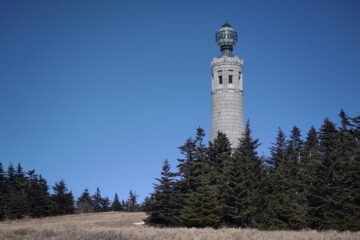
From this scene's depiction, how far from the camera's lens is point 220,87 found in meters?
98.9

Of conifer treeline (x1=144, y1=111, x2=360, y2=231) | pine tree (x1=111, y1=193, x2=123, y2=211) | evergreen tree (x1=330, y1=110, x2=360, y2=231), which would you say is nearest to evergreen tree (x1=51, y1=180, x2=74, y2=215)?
pine tree (x1=111, y1=193, x2=123, y2=211)

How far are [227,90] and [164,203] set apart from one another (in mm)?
53713

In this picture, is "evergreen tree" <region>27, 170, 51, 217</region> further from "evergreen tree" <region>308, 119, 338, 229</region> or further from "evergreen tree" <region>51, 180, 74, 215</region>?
"evergreen tree" <region>308, 119, 338, 229</region>

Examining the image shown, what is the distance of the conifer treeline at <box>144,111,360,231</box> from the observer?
39.4 meters

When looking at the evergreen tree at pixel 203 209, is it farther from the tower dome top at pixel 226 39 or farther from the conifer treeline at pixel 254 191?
the tower dome top at pixel 226 39

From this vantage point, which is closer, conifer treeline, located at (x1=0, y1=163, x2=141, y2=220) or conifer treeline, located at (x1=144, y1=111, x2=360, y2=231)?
conifer treeline, located at (x1=144, y1=111, x2=360, y2=231)

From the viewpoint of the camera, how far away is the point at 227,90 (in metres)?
98.1

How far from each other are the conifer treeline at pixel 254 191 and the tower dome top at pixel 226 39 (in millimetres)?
53196

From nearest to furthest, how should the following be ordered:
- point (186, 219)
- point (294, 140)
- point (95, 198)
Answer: point (186, 219)
point (294, 140)
point (95, 198)

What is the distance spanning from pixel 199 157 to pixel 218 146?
2.60 m

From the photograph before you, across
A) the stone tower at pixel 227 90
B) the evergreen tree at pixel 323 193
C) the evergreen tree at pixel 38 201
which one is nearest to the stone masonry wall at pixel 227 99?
the stone tower at pixel 227 90

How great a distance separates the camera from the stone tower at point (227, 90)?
95.1 meters

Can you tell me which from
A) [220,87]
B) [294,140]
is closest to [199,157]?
[294,140]

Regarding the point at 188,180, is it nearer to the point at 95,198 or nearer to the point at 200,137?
the point at 200,137
